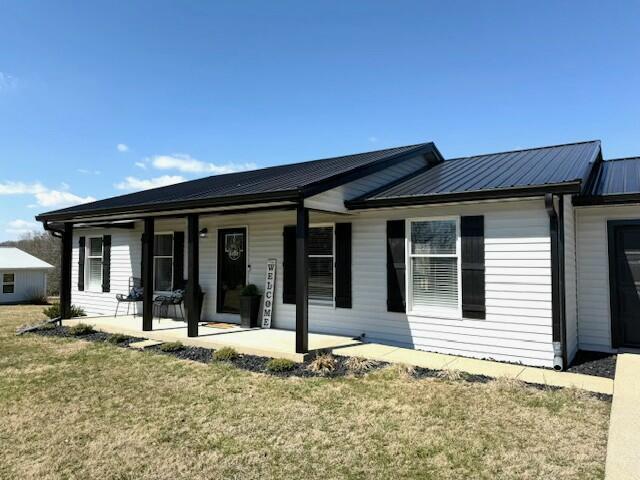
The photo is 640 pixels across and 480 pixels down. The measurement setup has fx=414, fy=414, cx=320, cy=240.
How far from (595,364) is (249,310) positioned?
6302mm

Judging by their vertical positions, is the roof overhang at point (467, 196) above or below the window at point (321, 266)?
above

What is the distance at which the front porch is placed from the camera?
22.2 ft

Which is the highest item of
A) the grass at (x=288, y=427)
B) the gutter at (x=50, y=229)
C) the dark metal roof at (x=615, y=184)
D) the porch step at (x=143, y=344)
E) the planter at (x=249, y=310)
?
the dark metal roof at (x=615, y=184)

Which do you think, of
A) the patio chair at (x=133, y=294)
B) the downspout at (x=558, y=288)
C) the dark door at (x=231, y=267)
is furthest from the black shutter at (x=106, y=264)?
the downspout at (x=558, y=288)

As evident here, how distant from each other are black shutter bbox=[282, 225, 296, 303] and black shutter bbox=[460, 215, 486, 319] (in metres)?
3.54

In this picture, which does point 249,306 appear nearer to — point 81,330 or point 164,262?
point 164,262

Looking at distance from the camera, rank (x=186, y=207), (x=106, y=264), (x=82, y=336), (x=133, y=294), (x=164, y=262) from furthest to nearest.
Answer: (x=106, y=264)
(x=164, y=262)
(x=133, y=294)
(x=82, y=336)
(x=186, y=207)

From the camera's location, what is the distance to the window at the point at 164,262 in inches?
433

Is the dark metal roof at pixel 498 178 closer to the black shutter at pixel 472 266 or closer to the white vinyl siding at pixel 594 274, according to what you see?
the black shutter at pixel 472 266

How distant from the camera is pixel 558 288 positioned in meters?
5.81

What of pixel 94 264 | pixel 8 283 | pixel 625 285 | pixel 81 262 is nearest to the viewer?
pixel 625 285

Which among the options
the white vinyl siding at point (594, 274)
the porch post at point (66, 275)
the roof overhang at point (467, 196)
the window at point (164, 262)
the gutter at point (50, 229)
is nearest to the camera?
the roof overhang at point (467, 196)

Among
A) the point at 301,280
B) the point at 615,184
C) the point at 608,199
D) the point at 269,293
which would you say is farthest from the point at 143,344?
the point at 615,184

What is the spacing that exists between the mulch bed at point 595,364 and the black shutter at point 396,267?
8.72 feet
